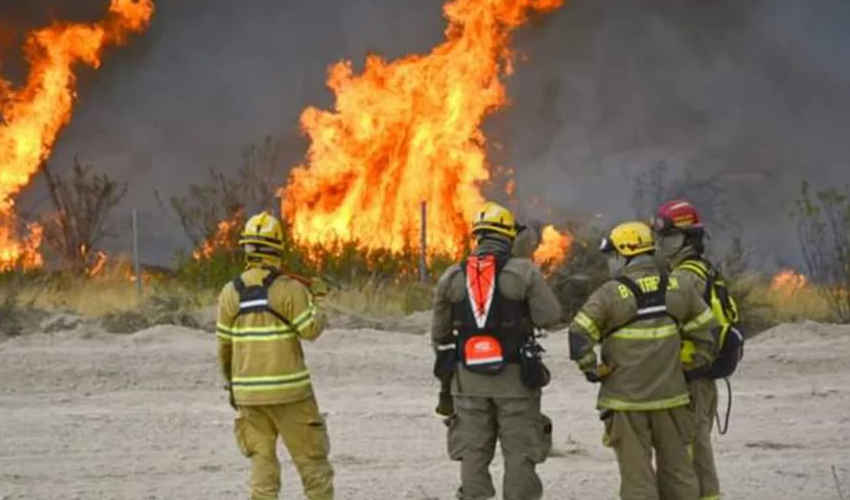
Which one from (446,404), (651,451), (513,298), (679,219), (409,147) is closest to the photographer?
(651,451)

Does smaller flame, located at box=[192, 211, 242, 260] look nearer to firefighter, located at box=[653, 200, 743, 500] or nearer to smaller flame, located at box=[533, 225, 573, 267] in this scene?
smaller flame, located at box=[533, 225, 573, 267]

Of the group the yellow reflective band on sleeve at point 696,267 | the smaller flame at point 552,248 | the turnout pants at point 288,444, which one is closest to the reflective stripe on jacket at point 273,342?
the turnout pants at point 288,444

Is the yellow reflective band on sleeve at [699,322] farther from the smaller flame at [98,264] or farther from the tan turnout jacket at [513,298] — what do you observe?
the smaller flame at [98,264]

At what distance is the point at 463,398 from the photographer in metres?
7.25

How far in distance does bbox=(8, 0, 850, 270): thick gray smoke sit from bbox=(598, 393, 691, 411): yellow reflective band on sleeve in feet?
56.5

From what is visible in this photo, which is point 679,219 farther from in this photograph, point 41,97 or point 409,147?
point 41,97

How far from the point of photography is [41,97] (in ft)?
75.4

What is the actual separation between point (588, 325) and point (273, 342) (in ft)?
5.58

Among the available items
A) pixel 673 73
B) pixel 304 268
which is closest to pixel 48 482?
pixel 304 268

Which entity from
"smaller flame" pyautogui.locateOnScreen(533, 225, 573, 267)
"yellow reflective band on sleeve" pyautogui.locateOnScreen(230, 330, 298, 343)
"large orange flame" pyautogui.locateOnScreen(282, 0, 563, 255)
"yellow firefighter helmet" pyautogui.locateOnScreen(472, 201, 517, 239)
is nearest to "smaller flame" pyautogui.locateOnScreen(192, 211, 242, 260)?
"large orange flame" pyautogui.locateOnScreen(282, 0, 563, 255)

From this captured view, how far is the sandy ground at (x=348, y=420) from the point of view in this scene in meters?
8.79

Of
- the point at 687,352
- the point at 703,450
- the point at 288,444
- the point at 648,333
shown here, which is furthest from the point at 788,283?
the point at 288,444

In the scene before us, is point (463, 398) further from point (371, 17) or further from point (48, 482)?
point (371, 17)

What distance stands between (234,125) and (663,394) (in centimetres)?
1888
